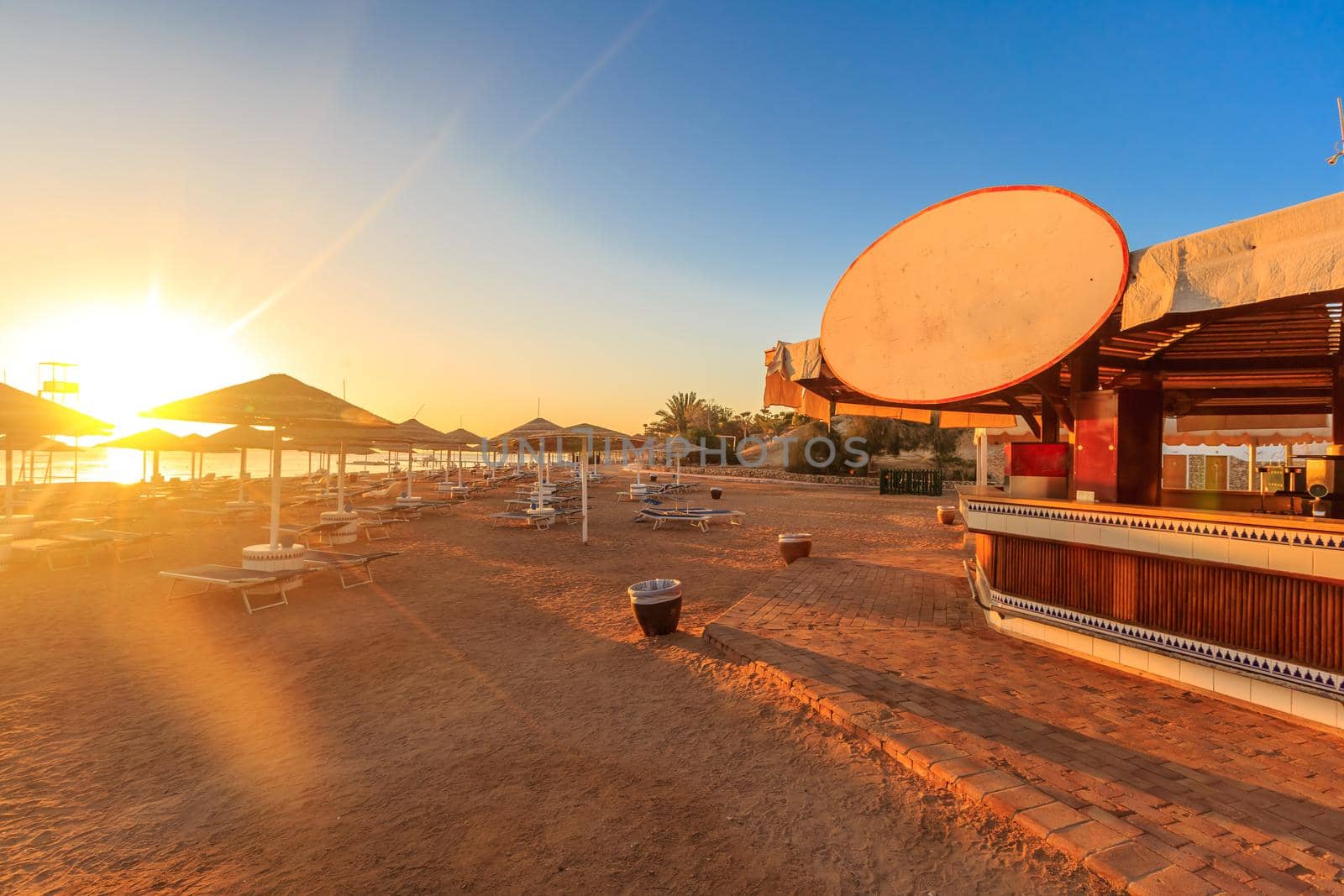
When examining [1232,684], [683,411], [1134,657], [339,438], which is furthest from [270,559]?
[683,411]

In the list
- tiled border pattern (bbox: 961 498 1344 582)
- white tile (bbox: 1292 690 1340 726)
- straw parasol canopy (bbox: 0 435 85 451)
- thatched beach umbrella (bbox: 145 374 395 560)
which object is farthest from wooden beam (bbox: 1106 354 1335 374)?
straw parasol canopy (bbox: 0 435 85 451)

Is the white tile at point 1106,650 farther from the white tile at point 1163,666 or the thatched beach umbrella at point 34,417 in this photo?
the thatched beach umbrella at point 34,417

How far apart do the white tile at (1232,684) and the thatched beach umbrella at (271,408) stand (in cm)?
926

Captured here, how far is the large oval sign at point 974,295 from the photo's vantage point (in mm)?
4000

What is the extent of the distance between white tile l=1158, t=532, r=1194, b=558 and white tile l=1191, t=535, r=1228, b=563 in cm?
2

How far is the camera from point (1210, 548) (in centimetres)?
400

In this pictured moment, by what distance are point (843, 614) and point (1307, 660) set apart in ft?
11.4

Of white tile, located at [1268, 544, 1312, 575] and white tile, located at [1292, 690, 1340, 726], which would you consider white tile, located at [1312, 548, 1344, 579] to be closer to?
white tile, located at [1268, 544, 1312, 575]

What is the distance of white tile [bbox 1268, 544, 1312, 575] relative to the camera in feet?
11.7

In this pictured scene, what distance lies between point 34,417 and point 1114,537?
1563cm

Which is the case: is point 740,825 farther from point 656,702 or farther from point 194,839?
point 194,839

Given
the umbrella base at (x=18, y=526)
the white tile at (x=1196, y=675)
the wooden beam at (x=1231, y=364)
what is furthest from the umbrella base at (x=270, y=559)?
the wooden beam at (x=1231, y=364)

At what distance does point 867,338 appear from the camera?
5.10m

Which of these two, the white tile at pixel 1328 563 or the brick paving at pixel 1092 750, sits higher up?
the white tile at pixel 1328 563
